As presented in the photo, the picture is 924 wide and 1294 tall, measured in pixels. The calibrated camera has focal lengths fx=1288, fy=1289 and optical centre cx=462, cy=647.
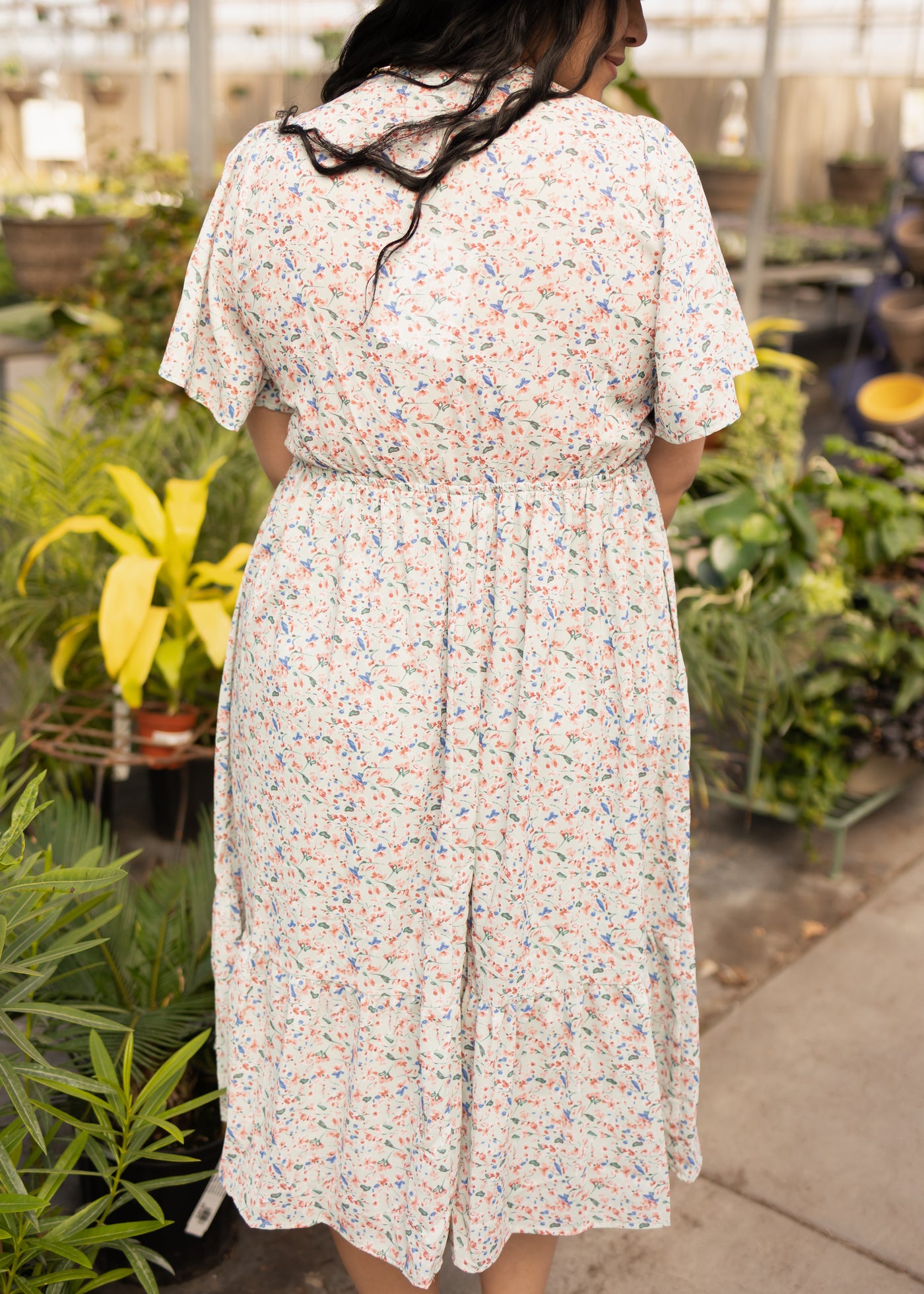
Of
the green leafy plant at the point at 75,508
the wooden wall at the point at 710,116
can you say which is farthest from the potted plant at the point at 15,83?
the green leafy plant at the point at 75,508

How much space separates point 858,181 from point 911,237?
322 cm

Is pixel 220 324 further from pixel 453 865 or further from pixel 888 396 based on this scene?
pixel 888 396

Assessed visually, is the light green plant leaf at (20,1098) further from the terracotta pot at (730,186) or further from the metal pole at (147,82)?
the metal pole at (147,82)

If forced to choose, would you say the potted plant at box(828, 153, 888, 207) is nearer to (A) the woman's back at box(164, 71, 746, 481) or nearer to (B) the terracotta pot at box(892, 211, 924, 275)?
(B) the terracotta pot at box(892, 211, 924, 275)

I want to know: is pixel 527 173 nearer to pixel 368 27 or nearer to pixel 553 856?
pixel 368 27

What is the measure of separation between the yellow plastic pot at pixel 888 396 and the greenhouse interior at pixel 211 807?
541 millimetres

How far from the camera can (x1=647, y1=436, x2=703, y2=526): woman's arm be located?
1.42 metres

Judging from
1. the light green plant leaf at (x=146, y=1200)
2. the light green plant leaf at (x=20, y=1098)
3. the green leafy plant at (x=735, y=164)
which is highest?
the green leafy plant at (x=735, y=164)

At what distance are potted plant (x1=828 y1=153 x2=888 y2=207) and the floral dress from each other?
350 inches

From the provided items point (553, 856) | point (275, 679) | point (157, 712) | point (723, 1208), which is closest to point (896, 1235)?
point (723, 1208)

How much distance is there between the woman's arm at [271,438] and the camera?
4.89 ft

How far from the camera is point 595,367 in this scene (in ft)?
4.15

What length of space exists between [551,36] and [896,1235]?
68.7 inches

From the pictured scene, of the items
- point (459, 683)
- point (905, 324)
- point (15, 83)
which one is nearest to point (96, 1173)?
point (459, 683)
